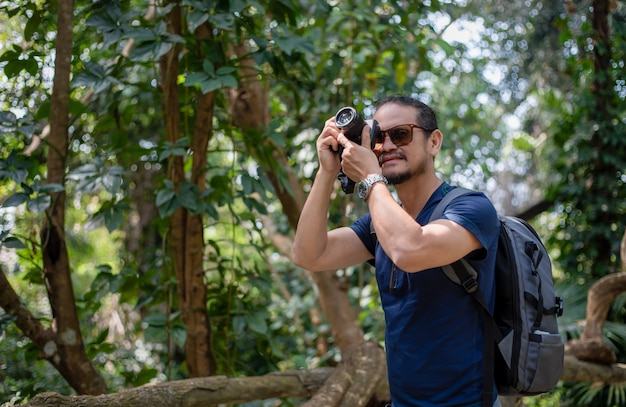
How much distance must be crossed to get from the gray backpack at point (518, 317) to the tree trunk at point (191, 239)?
1346mm

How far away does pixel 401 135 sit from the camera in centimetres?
178

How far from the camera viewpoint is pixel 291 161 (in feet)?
14.3

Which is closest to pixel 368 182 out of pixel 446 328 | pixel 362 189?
pixel 362 189

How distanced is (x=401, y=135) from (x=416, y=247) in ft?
1.28

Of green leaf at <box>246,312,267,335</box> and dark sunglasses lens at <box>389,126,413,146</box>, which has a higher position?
dark sunglasses lens at <box>389,126,413,146</box>

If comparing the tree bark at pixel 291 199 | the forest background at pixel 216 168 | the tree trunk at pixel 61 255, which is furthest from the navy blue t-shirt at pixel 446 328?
the tree bark at pixel 291 199

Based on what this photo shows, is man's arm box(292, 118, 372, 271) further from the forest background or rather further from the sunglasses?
the forest background

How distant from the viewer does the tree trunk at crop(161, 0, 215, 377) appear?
275 cm

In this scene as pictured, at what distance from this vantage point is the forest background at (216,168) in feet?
7.87

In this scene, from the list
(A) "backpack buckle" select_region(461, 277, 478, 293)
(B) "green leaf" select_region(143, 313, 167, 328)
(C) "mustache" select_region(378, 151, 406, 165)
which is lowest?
(B) "green leaf" select_region(143, 313, 167, 328)

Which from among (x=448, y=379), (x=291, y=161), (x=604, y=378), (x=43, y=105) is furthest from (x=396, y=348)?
(x=291, y=161)

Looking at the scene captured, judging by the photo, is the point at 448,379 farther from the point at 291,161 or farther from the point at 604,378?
the point at 291,161

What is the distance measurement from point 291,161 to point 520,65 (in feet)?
19.6

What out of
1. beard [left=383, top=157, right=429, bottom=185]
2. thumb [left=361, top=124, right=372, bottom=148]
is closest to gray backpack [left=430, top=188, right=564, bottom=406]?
beard [left=383, top=157, right=429, bottom=185]
